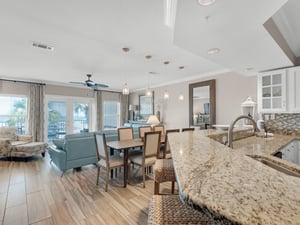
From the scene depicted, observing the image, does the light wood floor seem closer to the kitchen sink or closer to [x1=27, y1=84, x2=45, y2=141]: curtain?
the kitchen sink

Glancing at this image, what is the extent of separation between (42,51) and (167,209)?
3.79 meters

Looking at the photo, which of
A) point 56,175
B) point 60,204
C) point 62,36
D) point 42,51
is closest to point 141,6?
point 62,36

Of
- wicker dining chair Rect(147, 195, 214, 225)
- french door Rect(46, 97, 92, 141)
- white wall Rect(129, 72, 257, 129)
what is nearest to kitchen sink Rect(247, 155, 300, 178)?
wicker dining chair Rect(147, 195, 214, 225)

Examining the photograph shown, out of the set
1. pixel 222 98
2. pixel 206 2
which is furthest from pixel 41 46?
pixel 222 98

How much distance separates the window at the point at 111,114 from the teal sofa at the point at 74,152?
4.19 m

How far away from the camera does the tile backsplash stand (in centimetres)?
339

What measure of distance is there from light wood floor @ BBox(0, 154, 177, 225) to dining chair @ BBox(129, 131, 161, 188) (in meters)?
0.40

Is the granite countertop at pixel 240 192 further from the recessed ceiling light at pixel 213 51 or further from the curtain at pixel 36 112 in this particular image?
the curtain at pixel 36 112

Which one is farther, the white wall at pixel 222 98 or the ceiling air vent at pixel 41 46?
the white wall at pixel 222 98

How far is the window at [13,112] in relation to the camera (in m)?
5.85

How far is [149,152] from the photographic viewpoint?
3.17 metres

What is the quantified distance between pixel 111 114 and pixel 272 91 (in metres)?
6.69

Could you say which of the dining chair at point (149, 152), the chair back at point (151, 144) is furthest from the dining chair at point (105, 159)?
the chair back at point (151, 144)

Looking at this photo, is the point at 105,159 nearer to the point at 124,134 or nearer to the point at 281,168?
the point at 124,134
